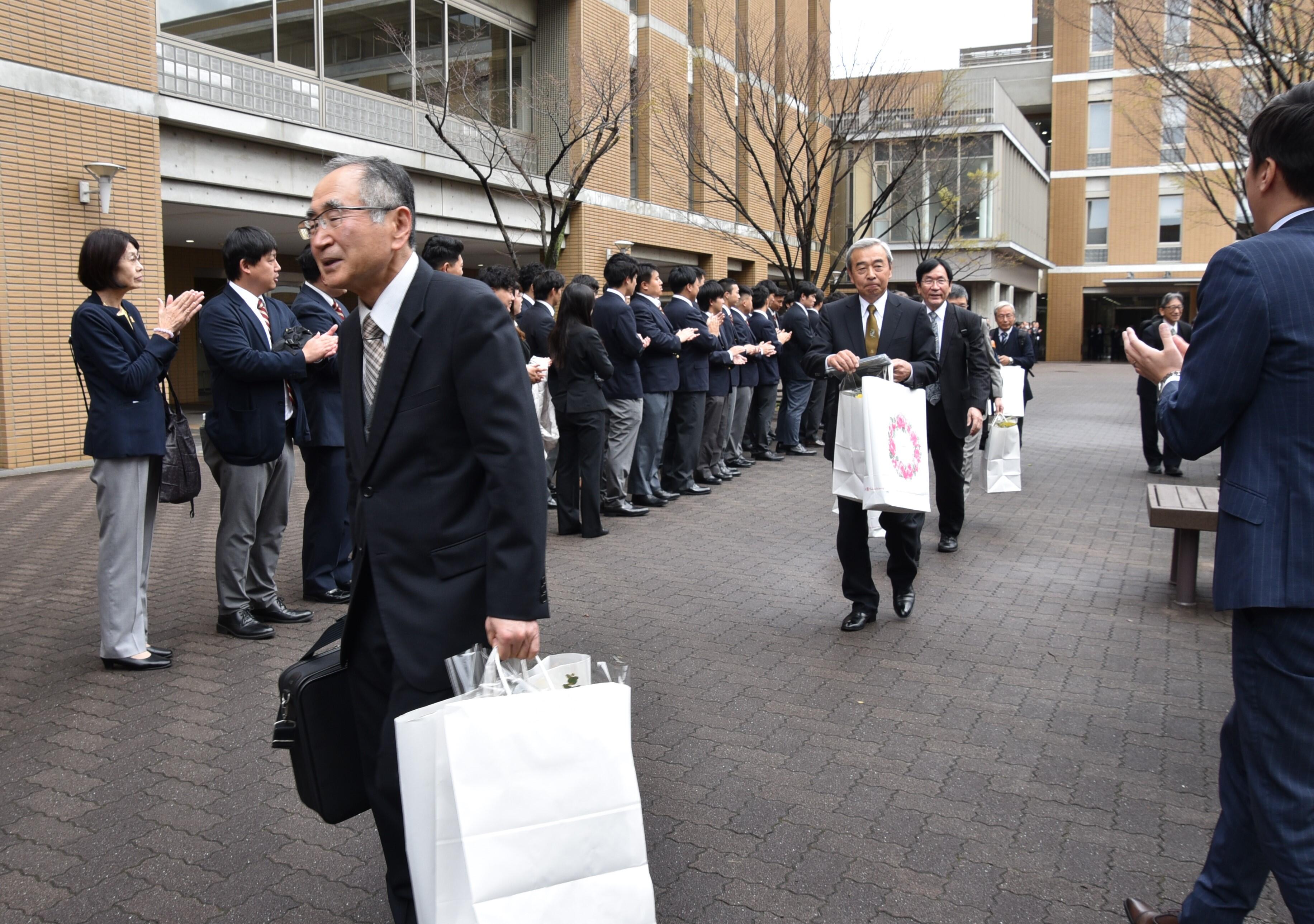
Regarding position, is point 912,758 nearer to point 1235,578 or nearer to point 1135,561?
point 1235,578

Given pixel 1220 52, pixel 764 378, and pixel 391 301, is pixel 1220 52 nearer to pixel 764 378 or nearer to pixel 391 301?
pixel 764 378

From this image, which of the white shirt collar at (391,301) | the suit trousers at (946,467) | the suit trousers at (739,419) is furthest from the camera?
the suit trousers at (739,419)

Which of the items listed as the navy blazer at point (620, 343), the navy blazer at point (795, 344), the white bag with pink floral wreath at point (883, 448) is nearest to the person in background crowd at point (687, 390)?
the navy blazer at point (620, 343)

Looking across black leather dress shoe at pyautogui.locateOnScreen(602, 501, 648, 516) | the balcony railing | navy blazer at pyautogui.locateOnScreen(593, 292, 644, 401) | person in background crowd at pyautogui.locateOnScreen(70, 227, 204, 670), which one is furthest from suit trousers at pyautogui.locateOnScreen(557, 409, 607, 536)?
the balcony railing

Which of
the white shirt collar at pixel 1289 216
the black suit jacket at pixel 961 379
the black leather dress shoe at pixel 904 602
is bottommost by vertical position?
the black leather dress shoe at pixel 904 602

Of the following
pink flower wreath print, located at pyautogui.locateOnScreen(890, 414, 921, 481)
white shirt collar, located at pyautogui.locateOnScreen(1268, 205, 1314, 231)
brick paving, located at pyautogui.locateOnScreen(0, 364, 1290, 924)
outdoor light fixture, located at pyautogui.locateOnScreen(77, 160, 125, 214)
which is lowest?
brick paving, located at pyautogui.locateOnScreen(0, 364, 1290, 924)

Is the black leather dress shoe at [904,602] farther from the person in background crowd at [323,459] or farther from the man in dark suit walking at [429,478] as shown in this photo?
the man in dark suit walking at [429,478]

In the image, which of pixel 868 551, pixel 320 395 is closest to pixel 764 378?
pixel 868 551

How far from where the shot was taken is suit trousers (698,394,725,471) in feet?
40.3

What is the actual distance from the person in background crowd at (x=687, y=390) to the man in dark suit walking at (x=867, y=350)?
16.3ft

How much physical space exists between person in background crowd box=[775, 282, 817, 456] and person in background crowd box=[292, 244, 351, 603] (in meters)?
8.14

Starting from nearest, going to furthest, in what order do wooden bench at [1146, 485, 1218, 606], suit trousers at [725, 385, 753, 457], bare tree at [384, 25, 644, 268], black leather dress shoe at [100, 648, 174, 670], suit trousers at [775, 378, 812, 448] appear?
1. black leather dress shoe at [100, 648, 174, 670]
2. wooden bench at [1146, 485, 1218, 606]
3. suit trousers at [725, 385, 753, 457]
4. suit trousers at [775, 378, 812, 448]
5. bare tree at [384, 25, 644, 268]

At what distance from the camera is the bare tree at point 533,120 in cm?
1670

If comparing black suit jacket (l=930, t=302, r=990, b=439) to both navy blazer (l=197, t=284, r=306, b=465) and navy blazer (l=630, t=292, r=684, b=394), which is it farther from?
navy blazer (l=197, t=284, r=306, b=465)
